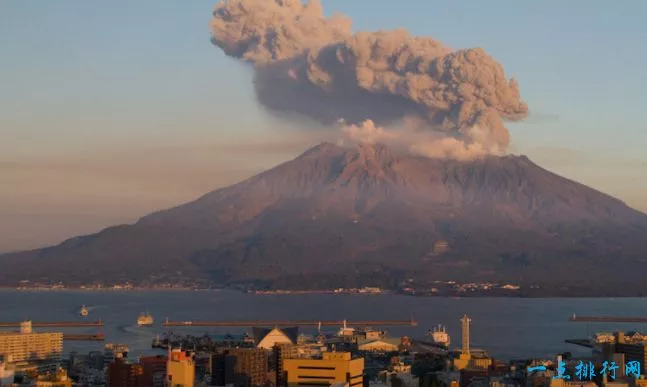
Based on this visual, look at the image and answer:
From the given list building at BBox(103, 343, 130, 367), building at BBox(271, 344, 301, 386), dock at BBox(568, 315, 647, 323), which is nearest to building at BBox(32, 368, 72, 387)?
building at BBox(271, 344, 301, 386)

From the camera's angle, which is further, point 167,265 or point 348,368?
point 167,265

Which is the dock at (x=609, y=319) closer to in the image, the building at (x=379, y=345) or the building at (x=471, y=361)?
the building at (x=379, y=345)

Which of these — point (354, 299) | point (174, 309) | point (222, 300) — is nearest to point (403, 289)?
point (354, 299)

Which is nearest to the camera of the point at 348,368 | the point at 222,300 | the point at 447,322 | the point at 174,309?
the point at 348,368

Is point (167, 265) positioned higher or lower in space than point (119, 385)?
higher

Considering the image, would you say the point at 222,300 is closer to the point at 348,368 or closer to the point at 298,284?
the point at 298,284

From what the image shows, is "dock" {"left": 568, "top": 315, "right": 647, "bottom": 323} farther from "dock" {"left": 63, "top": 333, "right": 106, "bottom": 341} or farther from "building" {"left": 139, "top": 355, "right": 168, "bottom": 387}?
"building" {"left": 139, "top": 355, "right": 168, "bottom": 387}

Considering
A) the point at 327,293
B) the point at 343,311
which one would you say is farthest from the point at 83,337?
the point at 327,293
